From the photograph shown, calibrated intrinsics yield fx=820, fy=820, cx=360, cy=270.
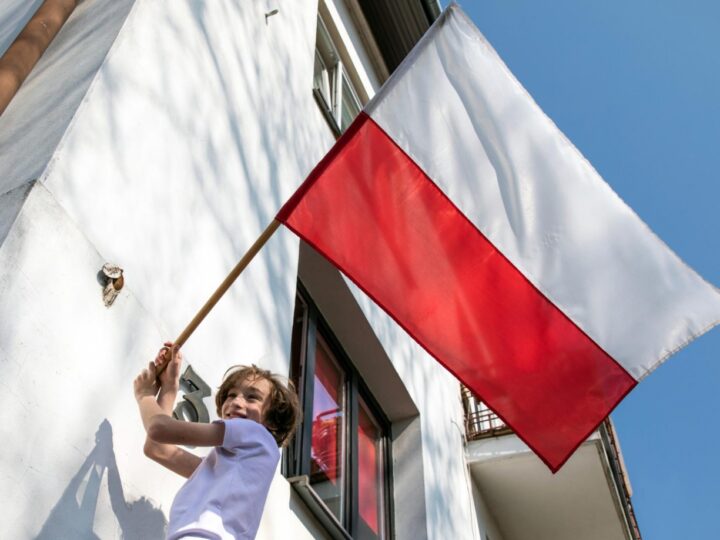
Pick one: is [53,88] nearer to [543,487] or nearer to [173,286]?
[173,286]

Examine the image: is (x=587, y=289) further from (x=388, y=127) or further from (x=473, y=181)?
(x=388, y=127)

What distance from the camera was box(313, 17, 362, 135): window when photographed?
742 cm

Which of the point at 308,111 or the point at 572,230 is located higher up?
the point at 308,111

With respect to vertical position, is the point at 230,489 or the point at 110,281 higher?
the point at 110,281

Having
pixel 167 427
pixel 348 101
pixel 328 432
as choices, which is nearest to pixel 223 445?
pixel 167 427

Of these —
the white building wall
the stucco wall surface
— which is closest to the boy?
the white building wall

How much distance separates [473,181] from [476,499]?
5038 mm

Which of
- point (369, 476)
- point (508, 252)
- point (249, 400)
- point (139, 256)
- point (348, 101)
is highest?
point (348, 101)

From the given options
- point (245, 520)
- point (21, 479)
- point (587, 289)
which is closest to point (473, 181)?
point (587, 289)

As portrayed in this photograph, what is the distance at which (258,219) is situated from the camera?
4145mm

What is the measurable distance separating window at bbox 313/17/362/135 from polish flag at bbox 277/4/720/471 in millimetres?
3633

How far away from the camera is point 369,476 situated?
19.9ft

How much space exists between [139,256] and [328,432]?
2771 mm

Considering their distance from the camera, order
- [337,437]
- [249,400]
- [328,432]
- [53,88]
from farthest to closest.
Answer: [337,437]
[328,432]
[53,88]
[249,400]
